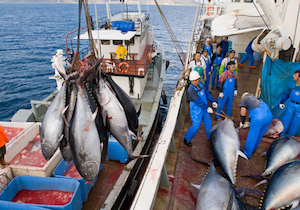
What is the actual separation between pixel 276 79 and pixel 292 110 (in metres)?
1.01

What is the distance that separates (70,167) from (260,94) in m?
5.42

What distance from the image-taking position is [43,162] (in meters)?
4.59

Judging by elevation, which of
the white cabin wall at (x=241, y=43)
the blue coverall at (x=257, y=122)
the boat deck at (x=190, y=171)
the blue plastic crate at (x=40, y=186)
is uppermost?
the white cabin wall at (x=241, y=43)

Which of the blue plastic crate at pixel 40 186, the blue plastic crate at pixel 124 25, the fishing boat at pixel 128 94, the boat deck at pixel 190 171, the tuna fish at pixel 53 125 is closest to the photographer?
the tuna fish at pixel 53 125

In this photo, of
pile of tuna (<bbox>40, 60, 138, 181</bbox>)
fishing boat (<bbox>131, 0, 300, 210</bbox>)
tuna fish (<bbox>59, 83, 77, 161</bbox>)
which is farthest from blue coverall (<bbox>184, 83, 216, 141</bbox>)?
tuna fish (<bbox>59, 83, 77, 161</bbox>)

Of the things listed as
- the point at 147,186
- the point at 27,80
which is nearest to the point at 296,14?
the point at 147,186

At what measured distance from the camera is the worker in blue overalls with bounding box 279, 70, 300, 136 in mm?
4195

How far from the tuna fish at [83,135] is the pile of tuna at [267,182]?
1.76 meters

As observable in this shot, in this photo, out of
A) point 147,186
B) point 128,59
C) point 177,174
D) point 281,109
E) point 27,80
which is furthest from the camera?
Result: point 27,80

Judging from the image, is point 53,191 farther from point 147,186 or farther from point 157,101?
point 157,101

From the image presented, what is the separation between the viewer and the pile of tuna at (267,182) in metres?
2.76

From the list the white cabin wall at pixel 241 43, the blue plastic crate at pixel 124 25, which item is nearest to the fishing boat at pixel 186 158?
the blue plastic crate at pixel 124 25

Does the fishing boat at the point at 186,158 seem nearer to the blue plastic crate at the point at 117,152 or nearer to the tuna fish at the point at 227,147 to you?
the tuna fish at the point at 227,147

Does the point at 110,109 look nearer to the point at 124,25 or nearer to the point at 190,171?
the point at 190,171
